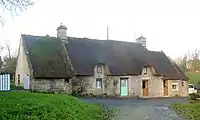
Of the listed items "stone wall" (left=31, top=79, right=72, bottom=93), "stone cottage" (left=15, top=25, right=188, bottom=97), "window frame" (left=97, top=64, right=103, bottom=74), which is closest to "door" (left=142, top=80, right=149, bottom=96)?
"stone cottage" (left=15, top=25, right=188, bottom=97)

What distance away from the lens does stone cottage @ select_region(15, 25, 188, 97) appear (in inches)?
1357

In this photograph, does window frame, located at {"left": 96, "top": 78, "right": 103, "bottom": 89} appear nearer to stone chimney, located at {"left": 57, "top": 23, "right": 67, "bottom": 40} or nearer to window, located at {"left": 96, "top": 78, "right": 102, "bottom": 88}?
window, located at {"left": 96, "top": 78, "right": 102, "bottom": 88}

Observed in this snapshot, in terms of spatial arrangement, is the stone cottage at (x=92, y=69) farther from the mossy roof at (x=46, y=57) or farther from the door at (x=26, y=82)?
the door at (x=26, y=82)

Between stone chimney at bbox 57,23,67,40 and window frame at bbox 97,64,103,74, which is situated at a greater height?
stone chimney at bbox 57,23,67,40

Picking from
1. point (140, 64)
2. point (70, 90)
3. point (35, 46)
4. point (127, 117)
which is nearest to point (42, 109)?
point (127, 117)

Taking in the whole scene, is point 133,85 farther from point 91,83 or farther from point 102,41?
point 102,41

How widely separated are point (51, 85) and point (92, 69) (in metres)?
5.34

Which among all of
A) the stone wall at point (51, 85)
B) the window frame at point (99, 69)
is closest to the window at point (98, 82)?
the window frame at point (99, 69)

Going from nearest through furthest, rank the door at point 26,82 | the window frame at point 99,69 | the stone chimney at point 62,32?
the door at point 26,82
the window frame at point 99,69
the stone chimney at point 62,32

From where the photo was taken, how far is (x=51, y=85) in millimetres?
33938

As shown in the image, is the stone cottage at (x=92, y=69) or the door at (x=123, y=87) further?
the door at (x=123, y=87)

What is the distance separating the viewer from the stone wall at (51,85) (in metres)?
33.1

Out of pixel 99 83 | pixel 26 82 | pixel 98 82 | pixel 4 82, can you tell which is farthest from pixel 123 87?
pixel 4 82

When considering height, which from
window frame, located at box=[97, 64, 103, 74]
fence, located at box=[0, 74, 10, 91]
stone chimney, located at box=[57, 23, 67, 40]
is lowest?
fence, located at box=[0, 74, 10, 91]
